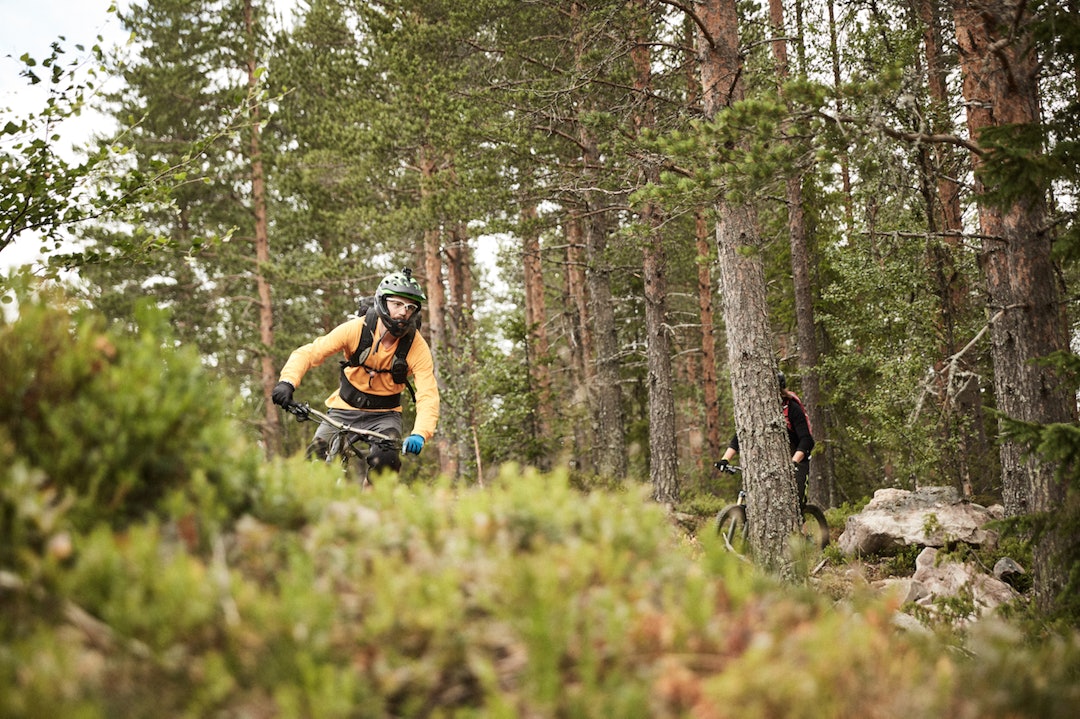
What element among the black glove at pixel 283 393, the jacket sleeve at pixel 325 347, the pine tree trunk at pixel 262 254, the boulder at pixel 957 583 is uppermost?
the pine tree trunk at pixel 262 254

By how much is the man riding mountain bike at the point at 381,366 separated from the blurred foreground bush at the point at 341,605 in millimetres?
3489

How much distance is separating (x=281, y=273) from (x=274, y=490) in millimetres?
16609

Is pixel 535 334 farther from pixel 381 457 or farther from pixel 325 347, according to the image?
pixel 381 457

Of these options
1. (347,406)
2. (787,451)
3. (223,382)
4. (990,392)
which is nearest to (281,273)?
(347,406)

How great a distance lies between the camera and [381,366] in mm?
6992

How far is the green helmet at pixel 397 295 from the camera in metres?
6.43

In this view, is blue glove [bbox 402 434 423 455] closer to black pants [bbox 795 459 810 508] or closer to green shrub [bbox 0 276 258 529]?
green shrub [bbox 0 276 258 529]

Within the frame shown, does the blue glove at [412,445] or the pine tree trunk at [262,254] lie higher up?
the pine tree trunk at [262,254]

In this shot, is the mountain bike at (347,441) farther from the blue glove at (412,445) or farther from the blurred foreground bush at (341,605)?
the blurred foreground bush at (341,605)

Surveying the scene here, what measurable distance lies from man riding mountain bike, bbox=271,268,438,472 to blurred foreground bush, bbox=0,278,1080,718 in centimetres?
349

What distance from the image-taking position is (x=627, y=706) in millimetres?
1772

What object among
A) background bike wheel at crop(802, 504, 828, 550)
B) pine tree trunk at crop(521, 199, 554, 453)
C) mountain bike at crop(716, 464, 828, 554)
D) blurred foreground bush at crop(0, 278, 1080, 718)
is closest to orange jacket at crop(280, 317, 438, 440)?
blurred foreground bush at crop(0, 278, 1080, 718)

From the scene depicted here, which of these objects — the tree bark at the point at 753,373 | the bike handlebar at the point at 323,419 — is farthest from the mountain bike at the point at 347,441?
the tree bark at the point at 753,373

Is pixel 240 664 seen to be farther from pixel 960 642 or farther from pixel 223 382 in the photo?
pixel 960 642
